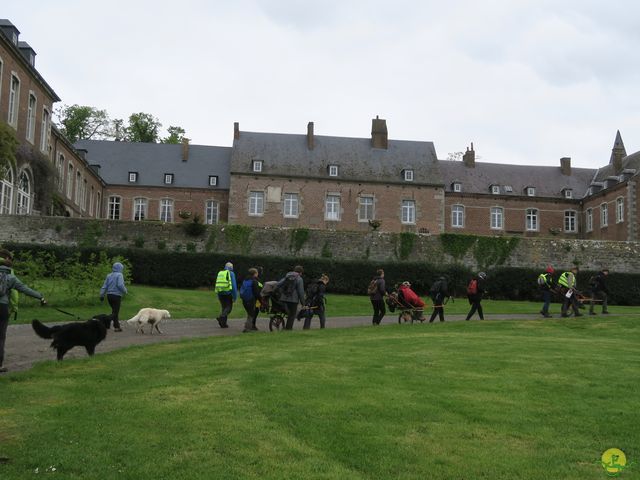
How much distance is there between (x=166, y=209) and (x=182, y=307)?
29127 millimetres

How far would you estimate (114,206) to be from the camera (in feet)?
157

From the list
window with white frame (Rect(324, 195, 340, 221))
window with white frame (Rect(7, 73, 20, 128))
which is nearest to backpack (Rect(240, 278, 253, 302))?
window with white frame (Rect(7, 73, 20, 128))

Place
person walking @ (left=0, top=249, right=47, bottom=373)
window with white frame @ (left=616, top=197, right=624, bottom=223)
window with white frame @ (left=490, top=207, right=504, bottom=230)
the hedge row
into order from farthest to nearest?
window with white frame @ (left=490, top=207, right=504, bottom=230), window with white frame @ (left=616, top=197, right=624, bottom=223), the hedge row, person walking @ (left=0, top=249, right=47, bottom=373)

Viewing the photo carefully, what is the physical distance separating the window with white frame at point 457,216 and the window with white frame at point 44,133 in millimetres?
27978

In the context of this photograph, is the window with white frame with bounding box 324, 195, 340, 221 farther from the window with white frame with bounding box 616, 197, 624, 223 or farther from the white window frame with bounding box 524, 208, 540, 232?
the window with white frame with bounding box 616, 197, 624, 223

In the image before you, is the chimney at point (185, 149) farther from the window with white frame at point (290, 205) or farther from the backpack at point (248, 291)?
the backpack at point (248, 291)

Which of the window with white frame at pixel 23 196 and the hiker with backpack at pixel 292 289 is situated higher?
the window with white frame at pixel 23 196

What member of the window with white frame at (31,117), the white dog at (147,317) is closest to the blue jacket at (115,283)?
the white dog at (147,317)

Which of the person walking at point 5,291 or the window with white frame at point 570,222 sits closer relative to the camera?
the person walking at point 5,291

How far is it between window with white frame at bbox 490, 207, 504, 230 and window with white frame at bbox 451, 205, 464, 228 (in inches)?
89.1

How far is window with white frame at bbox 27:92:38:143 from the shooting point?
32250 mm

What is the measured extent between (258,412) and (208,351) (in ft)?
14.9

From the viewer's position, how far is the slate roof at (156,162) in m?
48.0

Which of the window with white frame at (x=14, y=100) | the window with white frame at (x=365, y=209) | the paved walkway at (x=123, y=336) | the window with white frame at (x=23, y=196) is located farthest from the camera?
the window with white frame at (x=365, y=209)
